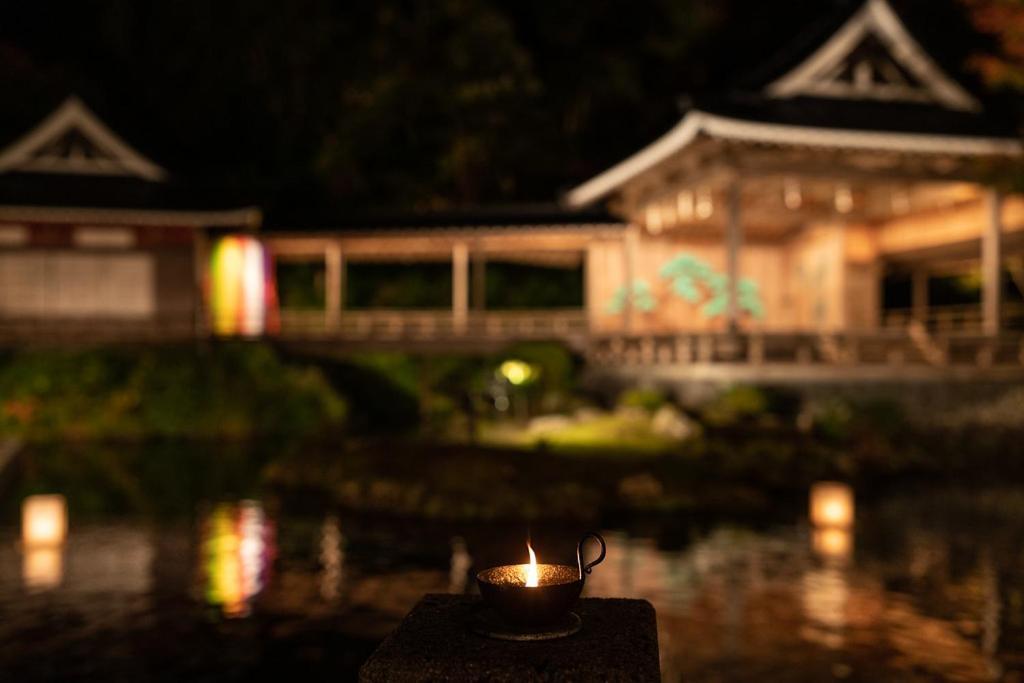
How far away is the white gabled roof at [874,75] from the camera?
20.2 metres

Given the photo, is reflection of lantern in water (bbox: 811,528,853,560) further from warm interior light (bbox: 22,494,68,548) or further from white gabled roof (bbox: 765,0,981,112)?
white gabled roof (bbox: 765,0,981,112)

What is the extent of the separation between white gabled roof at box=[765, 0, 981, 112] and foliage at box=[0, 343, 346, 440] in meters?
13.8

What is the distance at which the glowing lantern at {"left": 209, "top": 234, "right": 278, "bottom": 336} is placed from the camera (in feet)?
88.9

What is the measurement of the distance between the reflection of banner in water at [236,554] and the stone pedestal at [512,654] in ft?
16.0

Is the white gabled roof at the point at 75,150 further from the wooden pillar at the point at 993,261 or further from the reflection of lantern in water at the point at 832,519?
the wooden pillar at the point at 993,261

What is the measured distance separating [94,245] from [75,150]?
338 cm

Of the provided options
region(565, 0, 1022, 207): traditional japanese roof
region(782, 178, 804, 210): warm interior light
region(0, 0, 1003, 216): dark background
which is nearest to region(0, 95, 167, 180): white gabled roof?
region(0, 0, 1003, 216): dark background

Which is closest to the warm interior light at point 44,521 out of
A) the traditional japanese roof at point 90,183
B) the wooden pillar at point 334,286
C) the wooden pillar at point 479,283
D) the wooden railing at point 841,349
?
the wooden railing at point 841,349

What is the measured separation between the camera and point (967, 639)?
6.99m

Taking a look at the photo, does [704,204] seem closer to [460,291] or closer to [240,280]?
[460,291]

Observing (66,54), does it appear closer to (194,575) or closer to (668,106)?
(668,106)

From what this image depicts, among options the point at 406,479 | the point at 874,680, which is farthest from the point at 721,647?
the point at 406,479

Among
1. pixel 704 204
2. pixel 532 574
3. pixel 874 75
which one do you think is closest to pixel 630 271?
pixel 704 204

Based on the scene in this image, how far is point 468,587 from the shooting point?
8.53m
